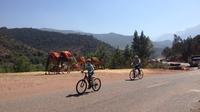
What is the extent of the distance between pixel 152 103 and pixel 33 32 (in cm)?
12299

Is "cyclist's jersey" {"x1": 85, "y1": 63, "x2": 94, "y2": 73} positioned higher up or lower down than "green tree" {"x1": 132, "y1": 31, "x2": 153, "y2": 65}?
lower down

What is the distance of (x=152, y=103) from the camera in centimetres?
1980

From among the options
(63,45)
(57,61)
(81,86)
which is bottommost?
(81,86)

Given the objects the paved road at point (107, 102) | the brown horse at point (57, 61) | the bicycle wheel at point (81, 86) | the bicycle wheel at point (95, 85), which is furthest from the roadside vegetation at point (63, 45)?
the paved road at point (107, 102)

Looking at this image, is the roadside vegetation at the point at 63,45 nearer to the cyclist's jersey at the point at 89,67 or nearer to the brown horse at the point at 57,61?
the brown horse at the point at 57,61

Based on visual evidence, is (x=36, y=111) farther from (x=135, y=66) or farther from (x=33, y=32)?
(x=33, y=32)

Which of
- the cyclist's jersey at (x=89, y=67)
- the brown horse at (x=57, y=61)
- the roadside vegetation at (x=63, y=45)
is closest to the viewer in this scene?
the cyclist's jersey at (x=89, y=67)

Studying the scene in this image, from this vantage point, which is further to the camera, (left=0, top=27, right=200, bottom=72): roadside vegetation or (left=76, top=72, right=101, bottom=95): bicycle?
(left=0, top=27, right=200, bottom=72): roadside vegetation

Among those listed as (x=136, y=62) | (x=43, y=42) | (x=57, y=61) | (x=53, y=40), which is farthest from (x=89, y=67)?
(x=53, y=40)

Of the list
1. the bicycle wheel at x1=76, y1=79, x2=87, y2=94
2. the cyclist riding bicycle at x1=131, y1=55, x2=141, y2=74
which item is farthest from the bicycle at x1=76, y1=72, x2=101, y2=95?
the cyclist riding bicycle at x1=131, y1=55, x2=141, y2=74

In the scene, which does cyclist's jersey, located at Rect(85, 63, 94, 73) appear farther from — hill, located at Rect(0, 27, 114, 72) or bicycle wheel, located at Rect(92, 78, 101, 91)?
hill, located at Rect(0, 27, 114, 72)

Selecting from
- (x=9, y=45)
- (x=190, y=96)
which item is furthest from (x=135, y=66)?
(x=9, y=45)

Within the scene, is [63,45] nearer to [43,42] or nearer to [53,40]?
[53,40]

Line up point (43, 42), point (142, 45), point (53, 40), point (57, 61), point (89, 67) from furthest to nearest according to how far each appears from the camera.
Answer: point (53, 40) < point (43, 42) < point (142, 45) < point (57, 61) < point (89, 67)
